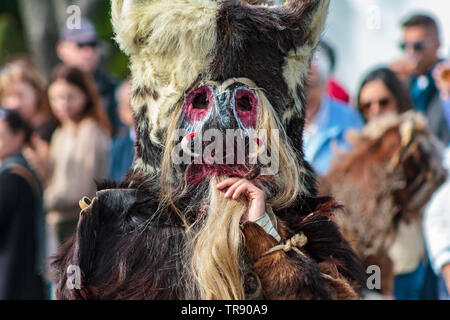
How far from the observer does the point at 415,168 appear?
5.24 meters

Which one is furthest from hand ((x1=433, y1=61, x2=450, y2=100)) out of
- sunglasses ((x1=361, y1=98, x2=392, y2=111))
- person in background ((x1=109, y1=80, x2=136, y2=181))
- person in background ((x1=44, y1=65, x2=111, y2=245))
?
person in background ((x1=44, y1=65, x2=111, y2=245))

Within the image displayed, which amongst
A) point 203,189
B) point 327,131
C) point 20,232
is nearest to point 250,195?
point 203,189

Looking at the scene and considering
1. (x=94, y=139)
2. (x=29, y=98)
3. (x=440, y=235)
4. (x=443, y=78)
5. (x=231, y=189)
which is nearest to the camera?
(x=231, y=189)

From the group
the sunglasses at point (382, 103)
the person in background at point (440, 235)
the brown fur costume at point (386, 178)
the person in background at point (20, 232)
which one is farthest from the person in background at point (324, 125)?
the person in background at point (20, 232)

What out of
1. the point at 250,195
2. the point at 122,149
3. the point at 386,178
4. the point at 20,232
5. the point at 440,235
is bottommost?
the point at 250,195

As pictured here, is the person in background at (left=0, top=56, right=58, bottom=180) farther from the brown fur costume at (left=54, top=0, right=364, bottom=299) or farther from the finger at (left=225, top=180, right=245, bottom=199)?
the finger at (left=225, top=180, right=245, bottom=199)

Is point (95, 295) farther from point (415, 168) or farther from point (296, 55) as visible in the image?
point (415, 168)

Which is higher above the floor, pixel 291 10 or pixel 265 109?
pixel 291 10

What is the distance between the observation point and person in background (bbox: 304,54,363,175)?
559 cm

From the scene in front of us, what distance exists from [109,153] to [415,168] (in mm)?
2234

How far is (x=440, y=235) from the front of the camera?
4.47m

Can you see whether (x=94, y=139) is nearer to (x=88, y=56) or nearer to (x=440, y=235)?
(x=88, y=56)

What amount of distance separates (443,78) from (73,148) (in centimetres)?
282
